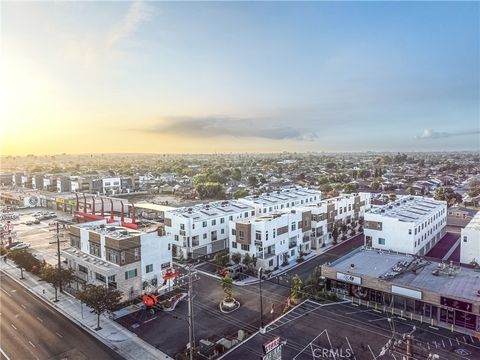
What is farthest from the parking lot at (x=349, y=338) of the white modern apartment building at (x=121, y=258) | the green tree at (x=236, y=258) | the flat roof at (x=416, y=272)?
the white modern apartment building at (x=121, y=258)

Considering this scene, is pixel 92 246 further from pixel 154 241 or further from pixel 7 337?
pixel 7 337

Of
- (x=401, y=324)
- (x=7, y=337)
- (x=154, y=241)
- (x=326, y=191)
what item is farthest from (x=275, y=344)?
(x=326, y=191)

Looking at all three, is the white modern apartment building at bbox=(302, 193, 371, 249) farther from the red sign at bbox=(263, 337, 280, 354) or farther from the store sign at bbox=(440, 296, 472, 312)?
the red sign at bbox=(263, 337, 280, 354)

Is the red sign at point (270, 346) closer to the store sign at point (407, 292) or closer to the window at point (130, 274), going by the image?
the store sign at point (407, 292)

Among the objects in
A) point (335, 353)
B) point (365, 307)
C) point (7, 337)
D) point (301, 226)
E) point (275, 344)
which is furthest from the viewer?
point (301, 226)

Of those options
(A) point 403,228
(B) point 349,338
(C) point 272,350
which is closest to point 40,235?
(C) point 272,350

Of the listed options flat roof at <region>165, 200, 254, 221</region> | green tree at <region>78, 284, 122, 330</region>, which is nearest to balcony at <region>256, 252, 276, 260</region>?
flat roof at <region>165, 200, 254, 221</region>
